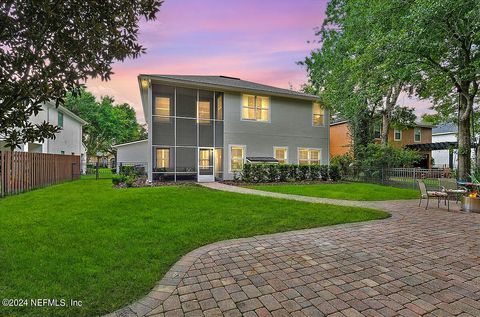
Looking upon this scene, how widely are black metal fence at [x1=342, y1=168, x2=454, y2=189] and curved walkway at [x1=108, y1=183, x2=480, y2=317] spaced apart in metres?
10.6

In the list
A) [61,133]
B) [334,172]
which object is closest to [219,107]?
[334,172]

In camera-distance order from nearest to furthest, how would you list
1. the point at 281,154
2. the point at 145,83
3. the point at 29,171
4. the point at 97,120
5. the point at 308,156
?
the point at 29,171 < the point at 145,83 < the point at 281,154 < the point at 308,156 < the point at 97,120

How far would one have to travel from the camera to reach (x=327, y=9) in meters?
24.1

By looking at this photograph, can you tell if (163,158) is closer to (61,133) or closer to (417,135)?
(61,133)

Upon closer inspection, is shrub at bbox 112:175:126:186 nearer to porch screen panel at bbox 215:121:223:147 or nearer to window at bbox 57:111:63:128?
porch screen panel at bbox 215:121:223:147

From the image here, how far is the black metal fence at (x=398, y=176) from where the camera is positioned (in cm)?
1438

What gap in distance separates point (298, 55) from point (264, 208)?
24.9 metres

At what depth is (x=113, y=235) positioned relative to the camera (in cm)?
503

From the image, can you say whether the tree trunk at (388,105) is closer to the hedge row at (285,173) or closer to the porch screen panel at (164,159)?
the hedge row at (285,173)

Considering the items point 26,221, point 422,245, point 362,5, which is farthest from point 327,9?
point 26,221

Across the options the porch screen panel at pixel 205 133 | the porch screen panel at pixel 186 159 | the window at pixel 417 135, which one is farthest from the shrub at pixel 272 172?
the window at pixel 417 135

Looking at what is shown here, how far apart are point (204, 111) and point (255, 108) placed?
3.67m

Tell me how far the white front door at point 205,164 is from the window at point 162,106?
10.4ft

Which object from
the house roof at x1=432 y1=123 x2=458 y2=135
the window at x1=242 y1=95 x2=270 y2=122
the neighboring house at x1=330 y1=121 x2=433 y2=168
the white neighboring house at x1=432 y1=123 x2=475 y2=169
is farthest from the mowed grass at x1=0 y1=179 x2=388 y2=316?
the house roof at x1=432 y1=123 x2=458 y2=135
